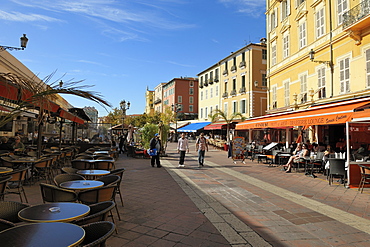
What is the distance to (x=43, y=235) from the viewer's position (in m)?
2.22

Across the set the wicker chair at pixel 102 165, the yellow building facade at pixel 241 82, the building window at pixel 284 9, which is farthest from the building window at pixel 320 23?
the wicker chair at pixel 102 165

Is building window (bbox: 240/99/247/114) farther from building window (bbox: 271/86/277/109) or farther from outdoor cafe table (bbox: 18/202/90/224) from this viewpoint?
outdoor cafe table (bbox: 18/202/90/224)

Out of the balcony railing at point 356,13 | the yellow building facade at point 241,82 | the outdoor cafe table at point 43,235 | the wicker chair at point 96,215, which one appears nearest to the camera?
the outdoor cafe table at point 43,235

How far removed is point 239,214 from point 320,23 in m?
13.9

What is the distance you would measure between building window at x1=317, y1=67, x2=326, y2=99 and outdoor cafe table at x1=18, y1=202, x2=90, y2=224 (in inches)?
580

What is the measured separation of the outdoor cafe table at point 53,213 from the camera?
2664 millimetres

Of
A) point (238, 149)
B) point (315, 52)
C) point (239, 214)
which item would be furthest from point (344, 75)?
point (239, 214)

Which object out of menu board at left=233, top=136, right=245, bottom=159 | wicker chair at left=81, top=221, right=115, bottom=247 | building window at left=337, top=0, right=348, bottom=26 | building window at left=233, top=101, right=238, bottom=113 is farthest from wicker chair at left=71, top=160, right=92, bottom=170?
building window at left=233, top=101, right=238, bottom=113

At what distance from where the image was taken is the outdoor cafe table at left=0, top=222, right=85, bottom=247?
6.78 feet

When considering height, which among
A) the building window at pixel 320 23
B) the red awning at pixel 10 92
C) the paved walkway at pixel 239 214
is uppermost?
the building window at pixel 320 23

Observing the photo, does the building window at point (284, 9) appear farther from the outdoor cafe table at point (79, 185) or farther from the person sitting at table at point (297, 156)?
the outdoor cafe table at point (79, 185)

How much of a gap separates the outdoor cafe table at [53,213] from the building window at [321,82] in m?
14.7

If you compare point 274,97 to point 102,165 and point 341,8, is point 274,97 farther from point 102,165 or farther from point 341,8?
point 102,165

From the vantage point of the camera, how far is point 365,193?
682 cm
